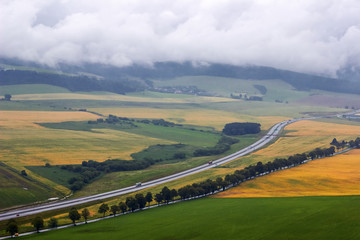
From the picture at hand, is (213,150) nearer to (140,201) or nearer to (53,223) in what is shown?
(140,201)

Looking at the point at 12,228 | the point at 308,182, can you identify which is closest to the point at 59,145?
the point at 12,228

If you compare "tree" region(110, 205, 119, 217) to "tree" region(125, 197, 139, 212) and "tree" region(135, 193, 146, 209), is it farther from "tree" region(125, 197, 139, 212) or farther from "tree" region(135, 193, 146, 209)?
"tree" region(135, 193, 146, 209)

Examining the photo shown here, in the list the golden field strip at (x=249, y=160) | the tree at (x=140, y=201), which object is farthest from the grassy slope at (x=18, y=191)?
the tree at (x=140, y=201)

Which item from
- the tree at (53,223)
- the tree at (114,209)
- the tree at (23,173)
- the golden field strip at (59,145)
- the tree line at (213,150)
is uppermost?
the golden field strip at (59,145)

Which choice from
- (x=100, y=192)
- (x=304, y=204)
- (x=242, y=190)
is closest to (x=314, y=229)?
(x=304, y=204)

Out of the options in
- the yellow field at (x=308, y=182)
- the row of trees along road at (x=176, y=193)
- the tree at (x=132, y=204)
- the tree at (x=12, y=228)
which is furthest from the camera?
the yellow field at (x=308, y=182)

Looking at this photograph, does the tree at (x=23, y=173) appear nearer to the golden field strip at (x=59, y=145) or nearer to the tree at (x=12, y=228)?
the golden field strip at (x=59, y=145)

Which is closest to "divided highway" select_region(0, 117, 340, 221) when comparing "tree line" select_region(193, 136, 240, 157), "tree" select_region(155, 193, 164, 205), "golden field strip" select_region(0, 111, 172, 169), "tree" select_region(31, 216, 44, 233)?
"tree line" select_region(193, 136, 240, 157)
